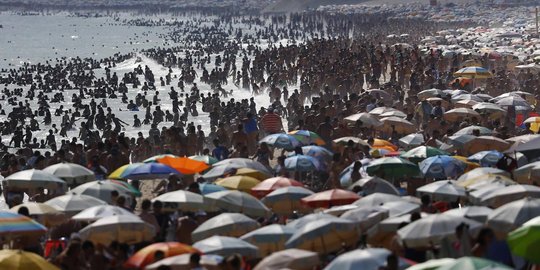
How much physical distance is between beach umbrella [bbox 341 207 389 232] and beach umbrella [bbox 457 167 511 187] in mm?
2222

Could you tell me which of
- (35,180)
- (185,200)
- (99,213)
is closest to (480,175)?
(185,200)

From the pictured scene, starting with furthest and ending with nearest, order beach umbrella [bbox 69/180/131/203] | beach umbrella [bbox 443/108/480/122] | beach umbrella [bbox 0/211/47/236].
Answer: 1. beach umbrella [bbox 443/108/480/122]
2. beach umbrella [bbox 69/180/131/203]
3. beach umbrella [bbox 0/211/47/236]

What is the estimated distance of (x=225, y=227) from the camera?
11.7 m

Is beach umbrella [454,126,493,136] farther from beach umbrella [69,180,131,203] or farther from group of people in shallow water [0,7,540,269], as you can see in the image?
beach umbrella [69,180,131,203]

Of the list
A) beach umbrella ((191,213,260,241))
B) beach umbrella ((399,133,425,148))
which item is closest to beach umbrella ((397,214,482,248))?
beach umbrella ((191,213,260,241))

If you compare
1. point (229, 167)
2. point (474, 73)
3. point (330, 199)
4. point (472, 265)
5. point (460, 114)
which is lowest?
point (474, 73)

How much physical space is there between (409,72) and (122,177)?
19.2 metres

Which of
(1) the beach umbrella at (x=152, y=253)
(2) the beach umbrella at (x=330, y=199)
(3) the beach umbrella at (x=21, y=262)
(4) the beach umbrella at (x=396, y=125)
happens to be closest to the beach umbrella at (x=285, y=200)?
(2) the beach umbrella at (x=330, y=199)

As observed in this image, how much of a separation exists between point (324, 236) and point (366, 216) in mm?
832

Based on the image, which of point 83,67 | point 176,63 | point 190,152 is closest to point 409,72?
point 190,152

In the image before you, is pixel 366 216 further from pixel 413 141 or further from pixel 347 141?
pixel 413 141

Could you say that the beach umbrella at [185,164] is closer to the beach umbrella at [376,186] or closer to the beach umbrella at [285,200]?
the beach umbrella at [285,200]

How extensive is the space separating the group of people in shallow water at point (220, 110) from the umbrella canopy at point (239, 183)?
2.05ft

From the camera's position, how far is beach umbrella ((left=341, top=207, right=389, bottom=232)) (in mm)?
11609
